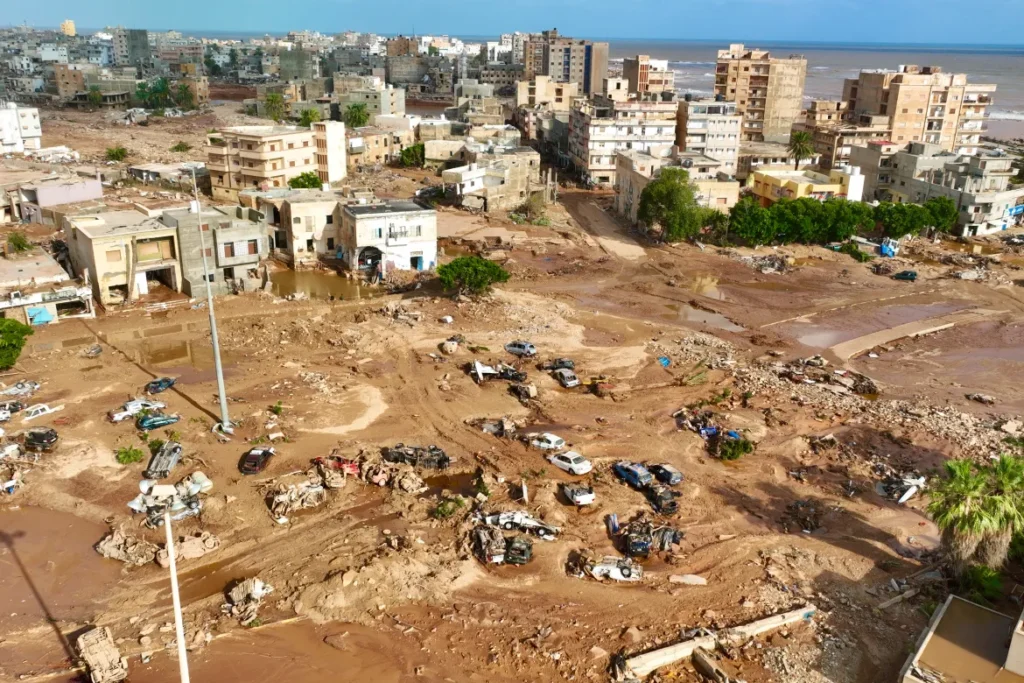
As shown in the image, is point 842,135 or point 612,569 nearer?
point 612,569

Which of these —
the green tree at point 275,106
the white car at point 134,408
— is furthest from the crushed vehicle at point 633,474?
the green tree at point 275,106

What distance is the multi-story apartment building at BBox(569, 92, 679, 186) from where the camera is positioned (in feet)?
266

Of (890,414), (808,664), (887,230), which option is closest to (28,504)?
(808,664)

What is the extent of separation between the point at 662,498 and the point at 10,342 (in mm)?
29465

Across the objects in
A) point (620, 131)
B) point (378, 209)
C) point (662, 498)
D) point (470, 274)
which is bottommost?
point (662, 498)

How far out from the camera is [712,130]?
8225 cm

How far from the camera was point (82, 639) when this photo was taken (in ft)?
62.4

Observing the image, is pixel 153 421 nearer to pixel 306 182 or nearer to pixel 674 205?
pixel 306 182

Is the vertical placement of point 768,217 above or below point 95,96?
below

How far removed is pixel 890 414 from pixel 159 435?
31002mm

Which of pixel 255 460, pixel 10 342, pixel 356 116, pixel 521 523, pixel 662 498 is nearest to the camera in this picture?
pixel 521 523

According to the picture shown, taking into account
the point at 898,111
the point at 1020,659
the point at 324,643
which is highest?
the point at 898,111

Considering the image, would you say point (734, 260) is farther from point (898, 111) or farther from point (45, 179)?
point (45, 179)

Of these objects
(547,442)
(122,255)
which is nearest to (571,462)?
(547,442)
